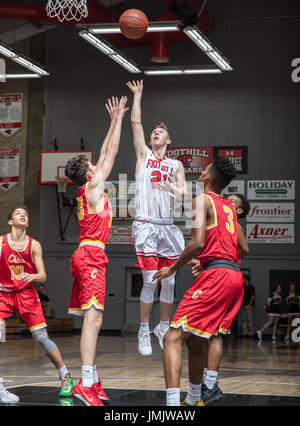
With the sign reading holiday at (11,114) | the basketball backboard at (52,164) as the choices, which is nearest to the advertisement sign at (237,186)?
the basketball backboard at (52,164)

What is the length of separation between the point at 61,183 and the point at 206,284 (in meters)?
17.6

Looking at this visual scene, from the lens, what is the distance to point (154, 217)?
783 cm

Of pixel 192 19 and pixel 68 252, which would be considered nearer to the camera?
pixel 192 19

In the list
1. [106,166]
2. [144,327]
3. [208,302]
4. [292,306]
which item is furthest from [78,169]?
[292,306]

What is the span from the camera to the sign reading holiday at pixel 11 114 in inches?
944

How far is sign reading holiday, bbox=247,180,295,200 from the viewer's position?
21859mm

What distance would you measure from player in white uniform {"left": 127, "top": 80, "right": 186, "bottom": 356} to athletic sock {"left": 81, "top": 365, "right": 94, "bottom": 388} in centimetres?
143

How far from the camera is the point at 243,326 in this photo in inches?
851

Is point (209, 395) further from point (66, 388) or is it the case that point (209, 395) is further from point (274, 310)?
point (274, 310)

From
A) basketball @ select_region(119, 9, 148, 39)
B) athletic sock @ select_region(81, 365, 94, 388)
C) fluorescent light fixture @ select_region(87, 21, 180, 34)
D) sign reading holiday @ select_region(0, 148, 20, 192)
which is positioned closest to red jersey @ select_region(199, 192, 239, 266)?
athletic sock @ select_region(81, 365, 94, 388)
